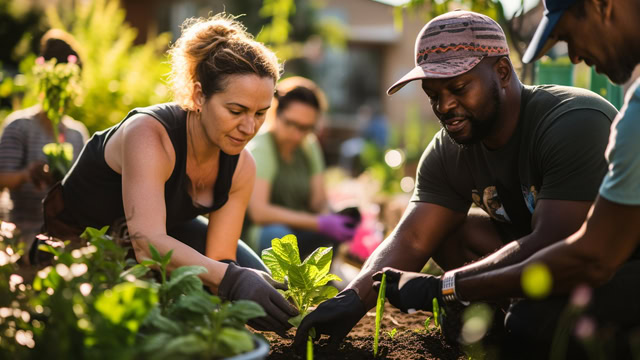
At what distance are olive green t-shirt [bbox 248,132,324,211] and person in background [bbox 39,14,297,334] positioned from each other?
5.94 feet

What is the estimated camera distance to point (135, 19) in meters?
18.5

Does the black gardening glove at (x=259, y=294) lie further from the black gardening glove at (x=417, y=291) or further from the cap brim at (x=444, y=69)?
the cap brim at (x=444, y=69)

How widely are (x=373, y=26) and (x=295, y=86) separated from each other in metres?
19.1

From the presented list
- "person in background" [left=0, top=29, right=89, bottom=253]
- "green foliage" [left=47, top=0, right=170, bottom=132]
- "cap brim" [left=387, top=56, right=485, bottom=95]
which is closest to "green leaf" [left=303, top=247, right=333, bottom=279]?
"cap brim" [left=387, top=56, right=485, bottom=95]

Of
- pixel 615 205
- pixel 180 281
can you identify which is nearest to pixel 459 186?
pixel 615 205

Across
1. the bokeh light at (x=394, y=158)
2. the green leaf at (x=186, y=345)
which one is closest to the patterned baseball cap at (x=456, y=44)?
the green leaf at (x=186, y=345)

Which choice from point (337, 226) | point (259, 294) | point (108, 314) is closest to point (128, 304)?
point (108, 314)

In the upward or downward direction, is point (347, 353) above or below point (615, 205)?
below

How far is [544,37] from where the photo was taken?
188cm

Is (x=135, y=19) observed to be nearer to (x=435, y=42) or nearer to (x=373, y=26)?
(x=373, y=26)

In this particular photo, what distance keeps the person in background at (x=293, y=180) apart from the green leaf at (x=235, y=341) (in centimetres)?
295

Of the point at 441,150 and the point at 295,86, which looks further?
the point at 295,86

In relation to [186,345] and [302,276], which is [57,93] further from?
[186,345]

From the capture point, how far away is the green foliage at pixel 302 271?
2.42 m
